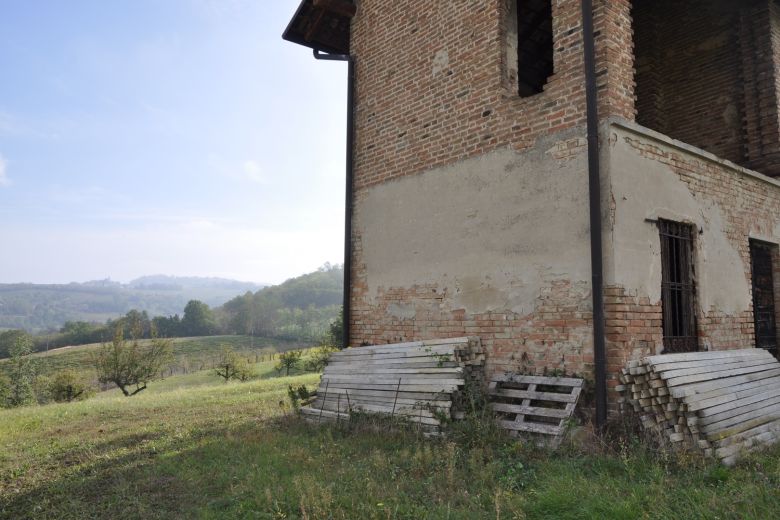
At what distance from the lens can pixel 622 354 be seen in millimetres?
5590

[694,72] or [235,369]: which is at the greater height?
[694,72]

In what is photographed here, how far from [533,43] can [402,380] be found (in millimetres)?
7052

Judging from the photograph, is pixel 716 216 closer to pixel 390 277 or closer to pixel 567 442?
pixel 567 442

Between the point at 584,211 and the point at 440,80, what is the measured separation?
3.23m

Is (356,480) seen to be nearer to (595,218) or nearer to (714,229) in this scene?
(595,218)

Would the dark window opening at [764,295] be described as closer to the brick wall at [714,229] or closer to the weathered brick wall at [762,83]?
the brick wall at [714,229]

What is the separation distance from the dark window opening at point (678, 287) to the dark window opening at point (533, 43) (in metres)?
4.07

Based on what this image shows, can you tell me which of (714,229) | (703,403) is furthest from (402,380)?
(714,229)

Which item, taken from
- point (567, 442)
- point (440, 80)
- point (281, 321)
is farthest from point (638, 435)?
point (281, 321)

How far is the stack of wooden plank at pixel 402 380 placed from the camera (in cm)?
639

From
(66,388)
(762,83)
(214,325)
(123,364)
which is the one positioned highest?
(762,83)

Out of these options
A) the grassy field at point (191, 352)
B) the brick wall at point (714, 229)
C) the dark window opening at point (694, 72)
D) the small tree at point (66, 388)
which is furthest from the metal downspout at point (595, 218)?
the grassy field at point (191, 352)

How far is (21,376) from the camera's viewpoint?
3334 cm

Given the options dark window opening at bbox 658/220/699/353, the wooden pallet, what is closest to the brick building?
dark window opening at bbox 658/220/699/353
